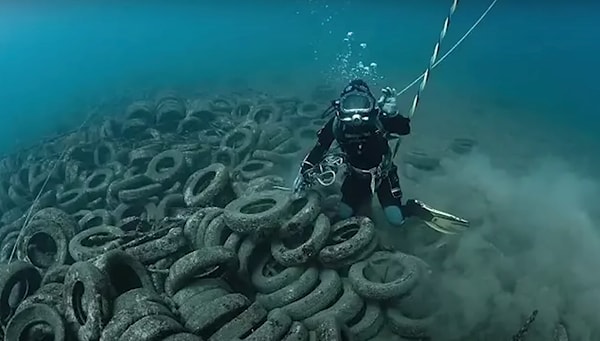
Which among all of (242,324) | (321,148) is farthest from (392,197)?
(242,324)

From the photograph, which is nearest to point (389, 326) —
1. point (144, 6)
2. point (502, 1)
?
point (502, 1)

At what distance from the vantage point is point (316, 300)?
7348 mm

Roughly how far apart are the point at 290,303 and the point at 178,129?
10752 mm

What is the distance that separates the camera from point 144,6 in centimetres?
9725

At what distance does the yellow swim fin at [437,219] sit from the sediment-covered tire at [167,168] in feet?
18.4

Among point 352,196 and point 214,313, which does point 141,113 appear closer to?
point 352,196

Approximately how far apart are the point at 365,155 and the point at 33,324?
5.88 meters

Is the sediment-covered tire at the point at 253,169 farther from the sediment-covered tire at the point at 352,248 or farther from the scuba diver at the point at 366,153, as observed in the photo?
the sediment-covered tire at the point at 352,248

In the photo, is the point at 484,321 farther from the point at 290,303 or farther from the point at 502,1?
the point at 502,1

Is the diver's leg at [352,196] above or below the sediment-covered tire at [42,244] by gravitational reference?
above

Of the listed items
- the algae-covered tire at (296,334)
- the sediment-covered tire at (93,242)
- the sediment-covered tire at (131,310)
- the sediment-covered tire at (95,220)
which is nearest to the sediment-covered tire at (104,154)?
the sediment-covered tire at (95,220)

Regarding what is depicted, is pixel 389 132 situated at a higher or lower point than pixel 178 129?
higher

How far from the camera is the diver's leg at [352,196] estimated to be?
909 cm

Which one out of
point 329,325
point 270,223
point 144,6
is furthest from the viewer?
point 144,6
